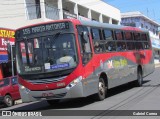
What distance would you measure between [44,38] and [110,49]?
3803 mm

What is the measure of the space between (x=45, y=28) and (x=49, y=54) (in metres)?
1.00

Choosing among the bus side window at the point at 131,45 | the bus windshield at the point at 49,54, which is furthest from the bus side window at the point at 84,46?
the bus side window at the point at 131,45

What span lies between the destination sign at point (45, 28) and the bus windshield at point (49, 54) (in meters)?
0.26

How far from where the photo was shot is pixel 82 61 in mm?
13430

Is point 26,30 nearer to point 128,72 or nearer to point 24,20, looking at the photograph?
point 128,72

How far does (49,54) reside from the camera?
43.7ft

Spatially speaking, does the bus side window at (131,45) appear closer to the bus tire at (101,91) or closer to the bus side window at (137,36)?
the bus side window at (137,36)

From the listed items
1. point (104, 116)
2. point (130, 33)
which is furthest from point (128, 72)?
point (104, 116)

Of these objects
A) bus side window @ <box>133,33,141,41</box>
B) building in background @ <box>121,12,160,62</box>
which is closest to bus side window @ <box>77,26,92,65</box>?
bus side window @ <box>133,33,141,41</box>

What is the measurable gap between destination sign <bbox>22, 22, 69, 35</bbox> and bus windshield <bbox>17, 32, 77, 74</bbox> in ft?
0.84

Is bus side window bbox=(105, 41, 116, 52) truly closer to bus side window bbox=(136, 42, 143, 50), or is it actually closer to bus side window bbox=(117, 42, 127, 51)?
bus side window bbox=(117, 42, 127, 51)

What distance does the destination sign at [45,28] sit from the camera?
13.5 meters

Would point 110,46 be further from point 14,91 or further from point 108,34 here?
point 14,91

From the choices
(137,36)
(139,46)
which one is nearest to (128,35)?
(137,36)
